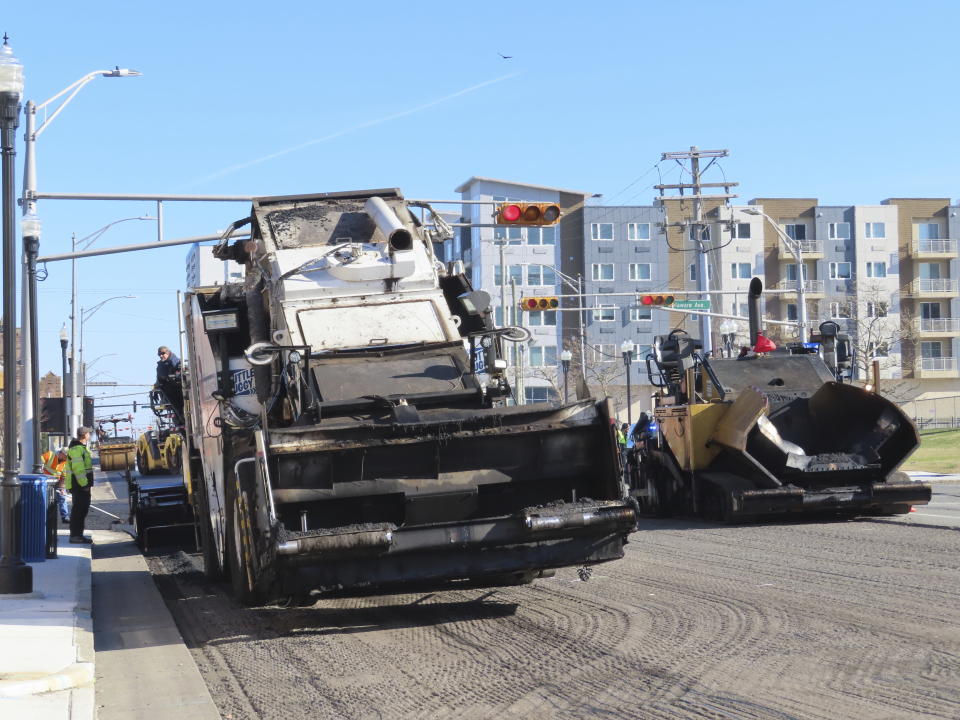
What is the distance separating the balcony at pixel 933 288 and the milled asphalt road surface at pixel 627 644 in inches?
2799

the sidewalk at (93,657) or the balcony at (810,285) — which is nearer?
the sidewalk at (93,657)

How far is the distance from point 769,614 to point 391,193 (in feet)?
19.4

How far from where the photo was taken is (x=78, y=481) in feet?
64.4

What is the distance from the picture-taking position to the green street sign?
35.0m

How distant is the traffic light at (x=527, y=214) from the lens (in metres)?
18.6

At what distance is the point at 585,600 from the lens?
10.6 m

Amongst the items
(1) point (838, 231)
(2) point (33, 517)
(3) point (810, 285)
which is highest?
(1) point (838, 231)

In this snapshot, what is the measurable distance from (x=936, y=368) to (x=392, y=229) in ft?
247

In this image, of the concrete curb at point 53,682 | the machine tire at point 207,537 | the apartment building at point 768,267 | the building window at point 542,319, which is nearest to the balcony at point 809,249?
the apartment building at point 768,267

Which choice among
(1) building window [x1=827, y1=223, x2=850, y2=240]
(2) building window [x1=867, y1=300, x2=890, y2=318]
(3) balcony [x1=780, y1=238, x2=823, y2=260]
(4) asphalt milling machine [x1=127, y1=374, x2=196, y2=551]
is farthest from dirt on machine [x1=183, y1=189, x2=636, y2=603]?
(1) building window [x1=827, y1=223, x2=850, y2=240]

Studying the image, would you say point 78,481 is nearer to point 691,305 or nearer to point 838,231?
point 691,305

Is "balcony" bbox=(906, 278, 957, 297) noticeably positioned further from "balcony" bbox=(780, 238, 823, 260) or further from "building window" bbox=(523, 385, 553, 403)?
"building window" bbox=(523, 385, 553, 403)

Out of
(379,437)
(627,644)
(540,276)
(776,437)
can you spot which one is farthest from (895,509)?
(540,276)

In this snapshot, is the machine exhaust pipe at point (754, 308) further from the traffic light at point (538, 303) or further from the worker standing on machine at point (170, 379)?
the traffic light at point (538, 303)
